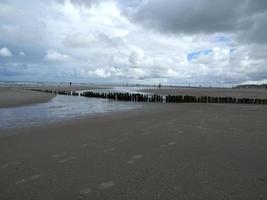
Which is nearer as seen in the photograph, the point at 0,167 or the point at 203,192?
the point at 203,192

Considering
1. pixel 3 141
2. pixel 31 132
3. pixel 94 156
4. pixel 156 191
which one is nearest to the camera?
pixel 156 191

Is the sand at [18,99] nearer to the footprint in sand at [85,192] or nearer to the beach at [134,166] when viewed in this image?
the beach at [134,166]

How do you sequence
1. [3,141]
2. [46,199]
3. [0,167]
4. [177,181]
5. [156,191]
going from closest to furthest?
1. [46,199]
2. [156,191]
3. [177,181]
4. [0,167]
5. [3,141]

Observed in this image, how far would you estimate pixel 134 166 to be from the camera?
226 inches

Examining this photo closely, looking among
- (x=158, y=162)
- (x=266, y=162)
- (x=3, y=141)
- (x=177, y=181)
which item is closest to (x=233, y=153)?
(x=266, y=162)

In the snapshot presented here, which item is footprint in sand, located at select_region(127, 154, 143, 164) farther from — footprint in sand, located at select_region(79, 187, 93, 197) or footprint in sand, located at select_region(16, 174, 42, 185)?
footprint in sand, located at select_region(16, 174, 42, 185)

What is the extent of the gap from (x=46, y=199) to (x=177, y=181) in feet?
8.25

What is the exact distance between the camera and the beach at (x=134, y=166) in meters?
4.39

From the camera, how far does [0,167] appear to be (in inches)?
226

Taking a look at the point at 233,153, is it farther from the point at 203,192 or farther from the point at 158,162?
the point at 203,192

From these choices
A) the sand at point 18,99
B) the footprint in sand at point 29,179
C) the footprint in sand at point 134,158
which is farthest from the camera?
the sand at point 18,99

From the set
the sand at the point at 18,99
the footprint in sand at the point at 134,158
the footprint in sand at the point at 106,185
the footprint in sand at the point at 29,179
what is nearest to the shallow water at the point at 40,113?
the sand at the point at 18,99

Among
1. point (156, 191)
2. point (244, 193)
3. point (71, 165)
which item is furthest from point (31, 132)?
point (244, 193)

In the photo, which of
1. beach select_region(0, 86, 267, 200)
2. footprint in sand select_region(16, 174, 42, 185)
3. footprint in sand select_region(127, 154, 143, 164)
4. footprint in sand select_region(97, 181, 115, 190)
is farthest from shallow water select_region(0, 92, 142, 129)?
footprint in sand select_region(97, 181, 115, 190)
